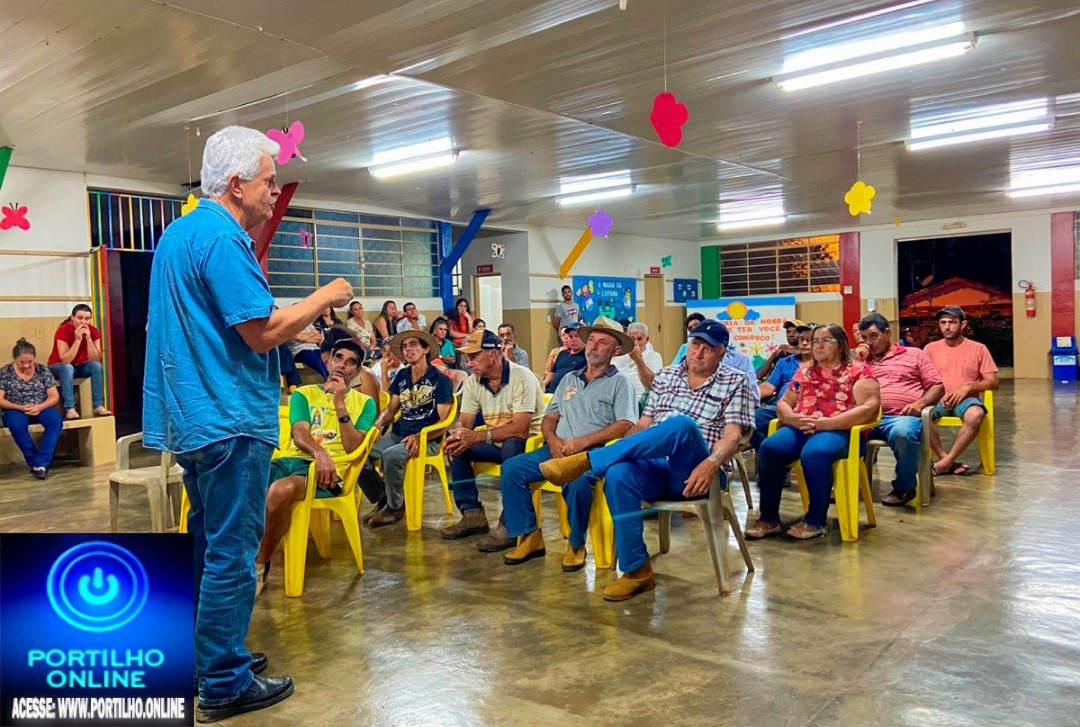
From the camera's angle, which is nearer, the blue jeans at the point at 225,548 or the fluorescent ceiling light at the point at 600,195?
the blue jeans at the point at 225,548

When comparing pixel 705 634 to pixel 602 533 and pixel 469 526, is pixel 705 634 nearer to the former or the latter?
pixel 602 533

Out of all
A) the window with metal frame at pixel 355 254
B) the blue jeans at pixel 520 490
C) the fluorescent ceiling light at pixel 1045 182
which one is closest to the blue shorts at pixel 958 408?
the blue jeans at pixel 520 490

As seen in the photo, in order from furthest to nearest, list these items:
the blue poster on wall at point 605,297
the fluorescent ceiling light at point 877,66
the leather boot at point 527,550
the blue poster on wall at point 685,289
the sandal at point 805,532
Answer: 1. the blue poster on wall at point 685,289
2. the blue poster on wall at point 605,297
3. the fluorescent ceiling light at point 877,66
4. the sandal at point 805,532
5. the leather boot at point 527,550

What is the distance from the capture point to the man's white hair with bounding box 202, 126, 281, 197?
6.95 ft

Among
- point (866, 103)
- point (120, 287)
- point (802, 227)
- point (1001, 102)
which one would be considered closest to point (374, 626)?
point (866, 103)

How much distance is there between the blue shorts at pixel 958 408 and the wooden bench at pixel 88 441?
710 cm

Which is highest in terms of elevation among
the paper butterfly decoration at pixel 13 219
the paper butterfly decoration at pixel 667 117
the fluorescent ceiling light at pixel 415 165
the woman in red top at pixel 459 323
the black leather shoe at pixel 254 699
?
the fluorescent ceiling light at pixel 415 165

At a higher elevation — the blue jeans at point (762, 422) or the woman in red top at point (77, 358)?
the woman in red top at point (77, 358)

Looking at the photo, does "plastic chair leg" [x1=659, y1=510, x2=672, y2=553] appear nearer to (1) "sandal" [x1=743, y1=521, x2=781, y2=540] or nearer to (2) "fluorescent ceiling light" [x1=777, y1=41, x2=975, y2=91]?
(1) "sandal" [x1=743, y1=521, x2=781, y2=540]

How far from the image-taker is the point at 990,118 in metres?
7.45

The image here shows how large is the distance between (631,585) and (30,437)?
6.25 m

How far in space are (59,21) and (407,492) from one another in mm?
3316

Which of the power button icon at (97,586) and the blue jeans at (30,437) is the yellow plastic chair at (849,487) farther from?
the blue jeans at (30,437)

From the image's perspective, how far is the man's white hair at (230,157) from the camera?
83.4 inches
